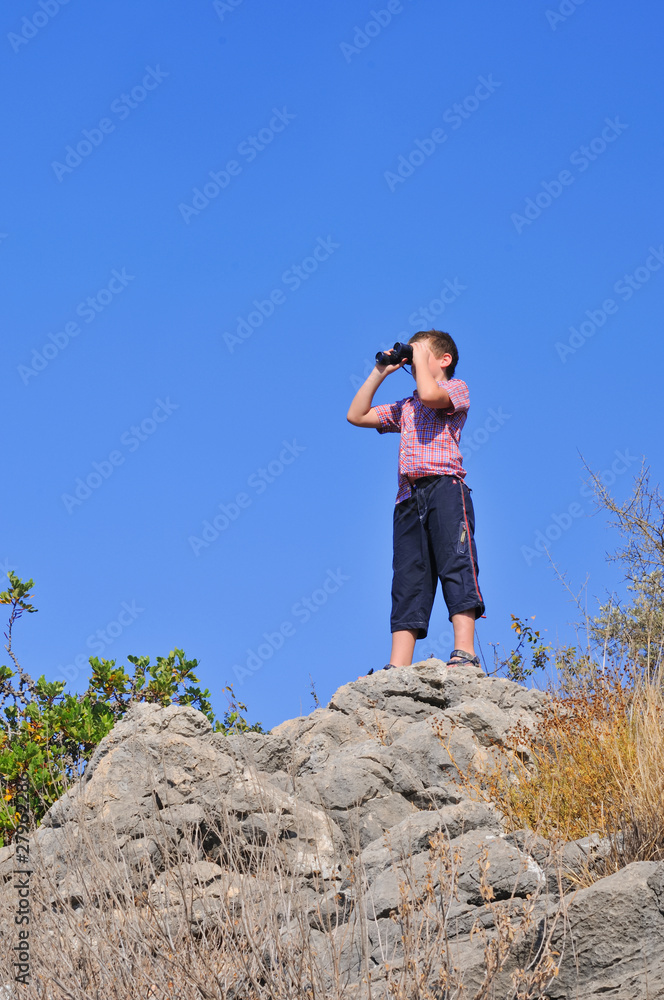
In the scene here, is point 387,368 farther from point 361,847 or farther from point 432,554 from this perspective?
point 361,847

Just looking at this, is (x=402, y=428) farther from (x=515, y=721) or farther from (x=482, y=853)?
(x=482, y=853)

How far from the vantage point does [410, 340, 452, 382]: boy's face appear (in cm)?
694

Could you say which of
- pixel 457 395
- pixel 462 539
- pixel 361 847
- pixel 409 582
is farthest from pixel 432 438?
pixel 361 847

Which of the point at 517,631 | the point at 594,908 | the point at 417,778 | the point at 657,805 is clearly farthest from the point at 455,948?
the point at 517,631

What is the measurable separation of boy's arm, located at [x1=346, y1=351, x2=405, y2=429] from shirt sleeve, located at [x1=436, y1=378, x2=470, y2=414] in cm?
42

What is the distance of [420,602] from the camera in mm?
6602

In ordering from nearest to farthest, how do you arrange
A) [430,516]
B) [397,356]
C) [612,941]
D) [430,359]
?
[612,941]
[430,516]
[397,356]
[430,359]

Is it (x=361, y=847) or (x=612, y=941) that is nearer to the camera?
(x=612, y=941)

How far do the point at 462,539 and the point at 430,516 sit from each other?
28 cm

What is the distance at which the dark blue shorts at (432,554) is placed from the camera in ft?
21.3

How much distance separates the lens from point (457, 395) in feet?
22.0

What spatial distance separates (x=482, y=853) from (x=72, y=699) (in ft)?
12.0

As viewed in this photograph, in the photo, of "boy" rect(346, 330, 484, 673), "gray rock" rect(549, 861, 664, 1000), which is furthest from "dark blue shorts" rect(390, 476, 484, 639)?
"gray rock" rect(549, 861, 664, 1000)

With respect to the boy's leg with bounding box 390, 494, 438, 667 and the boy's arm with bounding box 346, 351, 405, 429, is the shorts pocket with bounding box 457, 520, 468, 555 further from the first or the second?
the boy's arm with bounding box 346, 351, 405, 429
